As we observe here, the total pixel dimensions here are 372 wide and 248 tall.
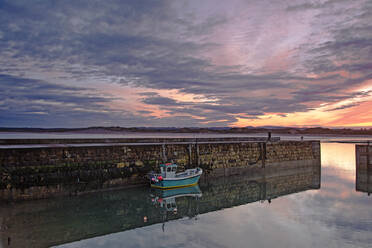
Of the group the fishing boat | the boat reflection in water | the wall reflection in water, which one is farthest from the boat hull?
the wall reflection in water

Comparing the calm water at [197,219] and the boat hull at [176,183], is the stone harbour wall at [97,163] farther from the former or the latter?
the boat hull at [176,183]

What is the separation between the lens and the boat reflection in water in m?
14.5

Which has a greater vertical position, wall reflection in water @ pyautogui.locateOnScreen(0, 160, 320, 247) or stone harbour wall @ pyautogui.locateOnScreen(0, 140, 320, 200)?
stone harbour wall @ pyautogui.locateOnScreen(0, 140, 320, 200)

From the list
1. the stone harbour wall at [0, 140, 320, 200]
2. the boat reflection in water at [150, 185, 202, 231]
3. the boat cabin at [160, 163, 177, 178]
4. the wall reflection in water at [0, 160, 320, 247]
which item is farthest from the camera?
the boat cabin at [160, 163, 177, 178]

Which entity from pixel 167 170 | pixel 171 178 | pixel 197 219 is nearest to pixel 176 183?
pixel 171 178

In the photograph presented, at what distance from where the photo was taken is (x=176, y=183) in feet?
64.3

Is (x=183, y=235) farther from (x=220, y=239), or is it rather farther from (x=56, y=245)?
(x=56, y=245)

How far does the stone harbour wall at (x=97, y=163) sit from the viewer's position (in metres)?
15.6

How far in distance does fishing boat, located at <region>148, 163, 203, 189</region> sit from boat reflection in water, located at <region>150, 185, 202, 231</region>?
35 centimetres

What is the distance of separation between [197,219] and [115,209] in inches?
166

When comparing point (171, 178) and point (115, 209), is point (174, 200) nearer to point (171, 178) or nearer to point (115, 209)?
point (171, 178)

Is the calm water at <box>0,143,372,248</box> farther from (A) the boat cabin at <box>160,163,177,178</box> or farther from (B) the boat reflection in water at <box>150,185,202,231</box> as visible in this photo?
(A) the boat cabin at <box>160,163,177,178</box>

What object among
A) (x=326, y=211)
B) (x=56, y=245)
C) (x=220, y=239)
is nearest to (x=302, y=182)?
(x=326, y=211)

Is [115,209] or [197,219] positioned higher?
[115,209]
